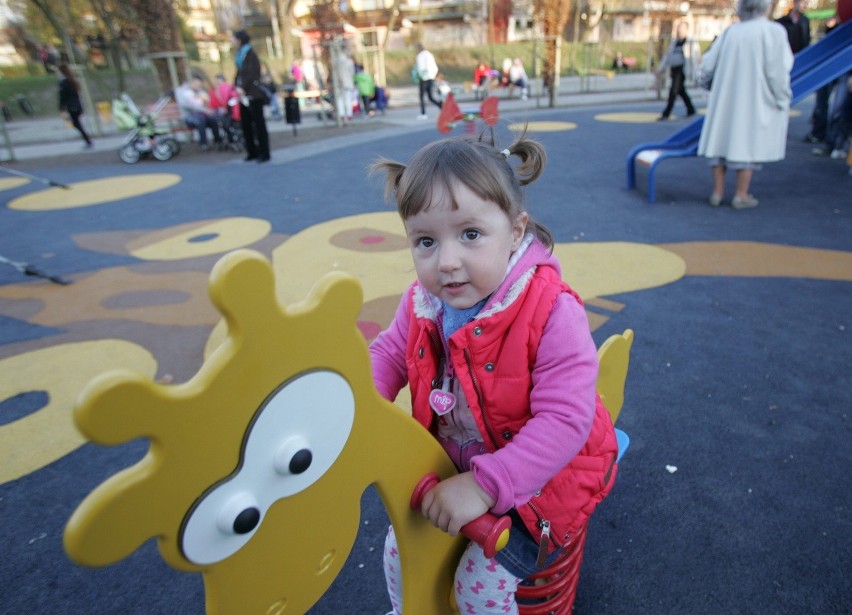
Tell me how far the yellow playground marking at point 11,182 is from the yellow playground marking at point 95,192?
33.4 inches

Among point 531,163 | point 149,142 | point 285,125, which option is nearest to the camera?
point 531,163

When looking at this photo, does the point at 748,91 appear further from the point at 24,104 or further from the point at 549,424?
the point at 24,104

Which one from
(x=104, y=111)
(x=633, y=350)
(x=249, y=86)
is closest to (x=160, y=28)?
(x=249, y=86)

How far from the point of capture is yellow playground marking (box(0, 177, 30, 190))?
24.1ft

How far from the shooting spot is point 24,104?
19406 millimetres

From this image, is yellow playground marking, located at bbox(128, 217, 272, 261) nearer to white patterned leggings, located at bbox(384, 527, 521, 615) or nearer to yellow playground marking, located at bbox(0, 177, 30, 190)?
white patterned leggings, located at bbox(384, 527, 521, 615)

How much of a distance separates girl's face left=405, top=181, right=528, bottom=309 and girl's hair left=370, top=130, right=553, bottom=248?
0.01 metres

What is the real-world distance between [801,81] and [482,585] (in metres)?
5.36

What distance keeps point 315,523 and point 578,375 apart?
50cm

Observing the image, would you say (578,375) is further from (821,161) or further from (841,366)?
(821,161)

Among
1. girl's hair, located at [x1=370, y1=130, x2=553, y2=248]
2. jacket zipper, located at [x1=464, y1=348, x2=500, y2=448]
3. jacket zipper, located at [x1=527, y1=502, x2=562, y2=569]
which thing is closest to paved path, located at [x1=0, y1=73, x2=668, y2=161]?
girl's hair, located at [x1=370, y1=130, x2=553, y2=248]

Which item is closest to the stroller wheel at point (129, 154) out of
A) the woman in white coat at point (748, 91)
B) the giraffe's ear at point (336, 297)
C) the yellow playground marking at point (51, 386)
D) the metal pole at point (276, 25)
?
the yellow playground marking at point (51, 386)

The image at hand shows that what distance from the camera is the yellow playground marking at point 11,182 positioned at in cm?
733

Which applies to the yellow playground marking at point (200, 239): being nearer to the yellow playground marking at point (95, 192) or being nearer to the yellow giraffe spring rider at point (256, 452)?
the yellow playground marking at point (95, 192)
